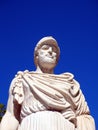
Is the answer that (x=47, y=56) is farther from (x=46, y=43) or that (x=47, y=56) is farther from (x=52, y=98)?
(x=52, y=98)

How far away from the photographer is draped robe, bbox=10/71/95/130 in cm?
660

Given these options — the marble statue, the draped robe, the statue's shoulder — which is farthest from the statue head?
the draped robe

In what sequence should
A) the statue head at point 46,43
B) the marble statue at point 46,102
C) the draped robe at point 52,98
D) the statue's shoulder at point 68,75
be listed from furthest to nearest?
1. the statue head at point 46,43
2. the statue's shoulder at point 68,75
3. the draped robe at point 52,98
4. the marble statue at point 46,102

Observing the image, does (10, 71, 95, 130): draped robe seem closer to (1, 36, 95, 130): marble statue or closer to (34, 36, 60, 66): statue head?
(1, 36, 95, 130): marble statue

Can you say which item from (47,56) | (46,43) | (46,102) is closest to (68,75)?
(47,56)

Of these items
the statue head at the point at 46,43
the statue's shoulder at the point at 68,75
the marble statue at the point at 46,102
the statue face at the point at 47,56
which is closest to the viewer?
the marble statue at the point at 46,102

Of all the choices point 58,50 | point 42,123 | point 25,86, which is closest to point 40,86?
point 25,86

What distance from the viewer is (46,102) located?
6570 mm

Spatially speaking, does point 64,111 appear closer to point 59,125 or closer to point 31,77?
point 59,125

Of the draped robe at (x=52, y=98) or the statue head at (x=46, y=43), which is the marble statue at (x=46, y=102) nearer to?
the draped robe at (x=52, y=98)

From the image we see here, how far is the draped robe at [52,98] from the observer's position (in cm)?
660

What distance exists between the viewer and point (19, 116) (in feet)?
23.2

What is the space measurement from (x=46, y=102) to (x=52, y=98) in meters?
0.16

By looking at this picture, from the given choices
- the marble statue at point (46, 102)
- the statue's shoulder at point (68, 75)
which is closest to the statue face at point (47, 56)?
the marble statue at point (46, 102)
